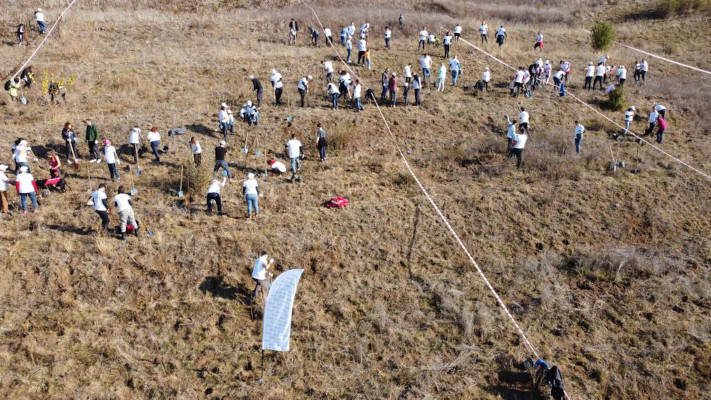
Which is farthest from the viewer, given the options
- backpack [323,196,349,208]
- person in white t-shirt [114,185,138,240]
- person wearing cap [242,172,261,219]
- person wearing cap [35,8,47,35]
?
person wearing cap [35,8,47,35]

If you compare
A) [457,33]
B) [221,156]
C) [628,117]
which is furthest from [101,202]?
[457,33]

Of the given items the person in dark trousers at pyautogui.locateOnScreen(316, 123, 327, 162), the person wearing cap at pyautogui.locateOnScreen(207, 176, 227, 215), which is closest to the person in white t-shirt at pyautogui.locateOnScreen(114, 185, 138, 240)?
the person wearing cap at pyautogui.locateOnScreen(207, 176, 227, 215)

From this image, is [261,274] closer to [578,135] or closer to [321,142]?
[321,142]

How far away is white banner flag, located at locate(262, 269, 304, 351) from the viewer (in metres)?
9.26

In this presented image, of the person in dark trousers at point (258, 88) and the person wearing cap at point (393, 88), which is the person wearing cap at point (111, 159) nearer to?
the person in dark trousers at point (258, 88)

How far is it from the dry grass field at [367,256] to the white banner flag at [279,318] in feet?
3.97

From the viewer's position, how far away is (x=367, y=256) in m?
Answer: 13.8

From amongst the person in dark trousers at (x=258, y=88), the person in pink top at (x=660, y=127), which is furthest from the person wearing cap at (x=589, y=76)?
the person in dark trousers at (x=258, y=88)

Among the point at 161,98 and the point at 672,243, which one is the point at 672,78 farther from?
the point at 161,98

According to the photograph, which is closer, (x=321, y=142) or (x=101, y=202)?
(x=101, y=202)

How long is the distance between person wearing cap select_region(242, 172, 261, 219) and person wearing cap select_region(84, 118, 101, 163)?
608cm

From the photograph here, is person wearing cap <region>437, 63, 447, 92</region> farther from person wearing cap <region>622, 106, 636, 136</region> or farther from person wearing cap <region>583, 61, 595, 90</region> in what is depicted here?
person wearing cap <region>622, 106, 636, 136</region>

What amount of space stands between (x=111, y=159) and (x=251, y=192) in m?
4.87

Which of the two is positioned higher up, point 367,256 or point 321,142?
point 321,142
